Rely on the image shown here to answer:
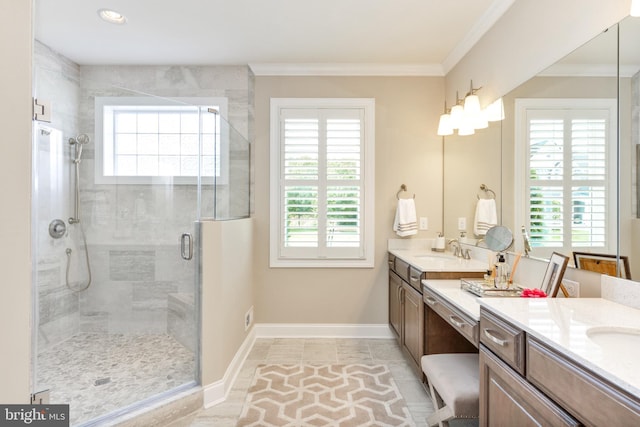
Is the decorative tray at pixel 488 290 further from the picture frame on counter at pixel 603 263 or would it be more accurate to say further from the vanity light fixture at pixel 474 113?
the vanity light fixture at pixel 474 113

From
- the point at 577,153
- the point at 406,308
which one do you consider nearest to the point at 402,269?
the point at 406,308

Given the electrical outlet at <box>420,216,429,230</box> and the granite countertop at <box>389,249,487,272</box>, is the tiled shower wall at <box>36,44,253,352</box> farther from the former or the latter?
the electrical outlet at <box>420,216,429,230</box>

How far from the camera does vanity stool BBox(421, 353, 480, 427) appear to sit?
145cm

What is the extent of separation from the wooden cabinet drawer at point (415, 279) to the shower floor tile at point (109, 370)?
1.61 meters

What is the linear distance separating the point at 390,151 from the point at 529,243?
1.61 m

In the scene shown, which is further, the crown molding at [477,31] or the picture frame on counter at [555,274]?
the crown molding at [477,31]

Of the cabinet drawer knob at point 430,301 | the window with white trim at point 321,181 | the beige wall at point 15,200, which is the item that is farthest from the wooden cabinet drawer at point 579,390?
the window with white trim at point 321,181

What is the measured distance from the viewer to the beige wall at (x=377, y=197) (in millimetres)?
3154

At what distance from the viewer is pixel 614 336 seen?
101 centimetres

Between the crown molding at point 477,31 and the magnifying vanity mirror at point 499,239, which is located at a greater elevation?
the crown molding at point 477,31

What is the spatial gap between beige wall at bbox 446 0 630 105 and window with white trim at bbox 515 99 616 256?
0.25 metres

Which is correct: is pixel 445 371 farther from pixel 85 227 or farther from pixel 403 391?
pixel 85 227

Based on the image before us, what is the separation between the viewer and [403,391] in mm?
2211

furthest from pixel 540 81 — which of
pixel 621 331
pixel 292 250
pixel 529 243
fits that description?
pixel 292 250
